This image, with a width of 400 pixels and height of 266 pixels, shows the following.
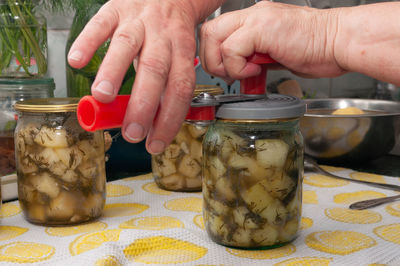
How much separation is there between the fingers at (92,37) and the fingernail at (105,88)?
2.3 inches

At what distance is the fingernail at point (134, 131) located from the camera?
18.6 inches

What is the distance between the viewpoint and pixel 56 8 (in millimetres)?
1119

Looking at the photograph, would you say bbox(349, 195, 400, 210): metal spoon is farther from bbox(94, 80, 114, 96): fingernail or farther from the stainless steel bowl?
bbox(94, 80, 114, 96): fingernail

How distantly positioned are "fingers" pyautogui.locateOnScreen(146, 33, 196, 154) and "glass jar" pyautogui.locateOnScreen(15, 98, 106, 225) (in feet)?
0.78

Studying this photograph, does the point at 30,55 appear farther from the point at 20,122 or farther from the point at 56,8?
the point at 20,122

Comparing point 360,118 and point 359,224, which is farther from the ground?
point 360,118

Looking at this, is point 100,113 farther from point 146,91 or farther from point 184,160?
point 184,160

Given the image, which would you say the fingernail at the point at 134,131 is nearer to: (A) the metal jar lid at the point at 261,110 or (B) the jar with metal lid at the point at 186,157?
(A) the metal jar lid at the point at 261,110

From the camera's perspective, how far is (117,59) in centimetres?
48

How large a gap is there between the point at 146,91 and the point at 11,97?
0.52 m

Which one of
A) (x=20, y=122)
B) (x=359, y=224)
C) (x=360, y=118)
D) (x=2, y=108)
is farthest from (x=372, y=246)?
(x=2, y=108)

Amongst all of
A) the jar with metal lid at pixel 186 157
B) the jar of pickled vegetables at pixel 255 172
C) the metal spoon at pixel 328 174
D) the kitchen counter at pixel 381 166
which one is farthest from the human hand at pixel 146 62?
the kitchen counter at pixel 381 166

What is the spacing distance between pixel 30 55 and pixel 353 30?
0.68 meters

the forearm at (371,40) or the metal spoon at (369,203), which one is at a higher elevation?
the forearm at (371,40)
